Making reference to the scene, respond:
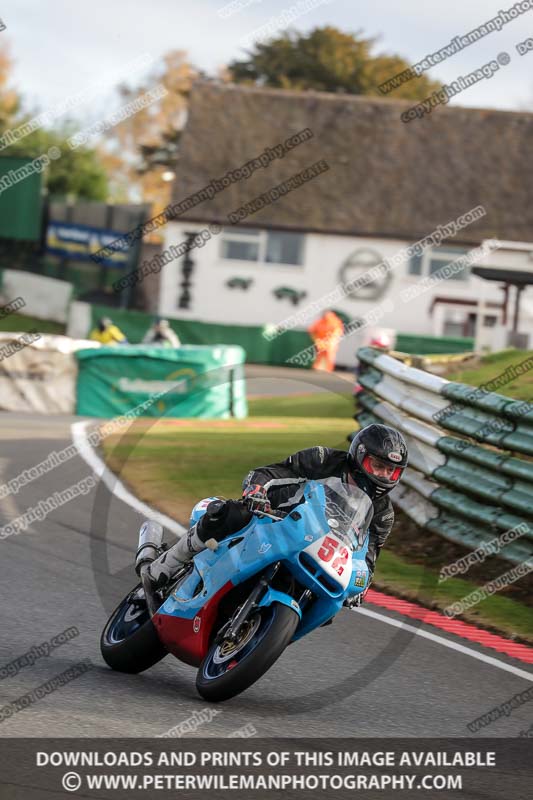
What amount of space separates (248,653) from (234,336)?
33.7 meters

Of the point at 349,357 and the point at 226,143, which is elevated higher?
the point at 226,143

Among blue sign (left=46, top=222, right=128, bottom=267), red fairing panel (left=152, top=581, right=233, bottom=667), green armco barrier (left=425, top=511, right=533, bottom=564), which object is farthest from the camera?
blue sign (left=46, top=222, right=128, bottom=267)

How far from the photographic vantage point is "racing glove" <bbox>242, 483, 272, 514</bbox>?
19.6 feet

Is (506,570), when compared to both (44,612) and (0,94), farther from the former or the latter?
(0,94)

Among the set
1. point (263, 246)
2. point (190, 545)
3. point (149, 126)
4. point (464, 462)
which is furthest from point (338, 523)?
point (149, 126)

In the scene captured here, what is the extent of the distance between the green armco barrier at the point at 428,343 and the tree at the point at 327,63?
23323mm

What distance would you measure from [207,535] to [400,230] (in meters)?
38.8

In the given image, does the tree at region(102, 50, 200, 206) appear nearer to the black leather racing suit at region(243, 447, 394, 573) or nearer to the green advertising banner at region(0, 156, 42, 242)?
the green advertising banner at region(0, 156, 42, 242)

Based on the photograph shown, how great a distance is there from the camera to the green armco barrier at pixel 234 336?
39.2 metres

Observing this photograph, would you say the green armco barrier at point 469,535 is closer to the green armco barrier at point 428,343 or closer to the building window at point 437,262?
the green armco barrier at point 428,343

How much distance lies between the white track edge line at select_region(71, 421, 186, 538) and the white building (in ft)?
90.0

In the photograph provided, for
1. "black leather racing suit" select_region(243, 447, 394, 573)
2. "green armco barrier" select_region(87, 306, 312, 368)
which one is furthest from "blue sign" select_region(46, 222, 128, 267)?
"black leather racing suit" select_region(243, 447, 394, 573)

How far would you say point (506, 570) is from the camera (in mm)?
10078

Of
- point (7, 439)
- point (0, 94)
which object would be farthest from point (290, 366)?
point (0, 94)
